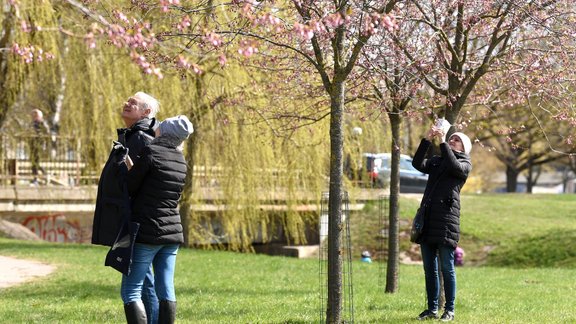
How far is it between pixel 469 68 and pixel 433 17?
2.44ft

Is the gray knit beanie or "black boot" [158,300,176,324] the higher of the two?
the gray knit beanie

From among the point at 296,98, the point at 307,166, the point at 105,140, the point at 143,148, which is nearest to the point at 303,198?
the point at 307,166

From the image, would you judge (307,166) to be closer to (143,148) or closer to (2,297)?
(2,297)

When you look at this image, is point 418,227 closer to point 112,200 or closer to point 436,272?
point 436,272

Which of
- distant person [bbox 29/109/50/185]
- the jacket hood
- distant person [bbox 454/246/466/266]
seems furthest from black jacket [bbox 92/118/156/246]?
distant person [bbox 454/246/466/266]

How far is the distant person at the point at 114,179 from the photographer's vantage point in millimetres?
6949

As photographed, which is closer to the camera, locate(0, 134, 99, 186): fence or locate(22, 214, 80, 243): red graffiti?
locate(0, 134, 99, 186): fence

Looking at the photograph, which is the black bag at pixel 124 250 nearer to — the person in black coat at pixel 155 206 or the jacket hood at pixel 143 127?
the person in black coat at pixel 155 206

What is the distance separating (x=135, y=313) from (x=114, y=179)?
1005mm

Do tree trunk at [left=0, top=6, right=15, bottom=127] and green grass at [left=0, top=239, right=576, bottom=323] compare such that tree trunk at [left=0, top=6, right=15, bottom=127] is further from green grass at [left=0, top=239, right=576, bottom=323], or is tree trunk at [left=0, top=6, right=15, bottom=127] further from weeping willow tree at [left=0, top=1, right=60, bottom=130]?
green grass at [left=0, top=239, right=576, bottom=323]

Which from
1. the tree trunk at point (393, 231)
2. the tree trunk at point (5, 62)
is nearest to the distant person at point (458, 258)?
the tree trunk at point (393, 231)

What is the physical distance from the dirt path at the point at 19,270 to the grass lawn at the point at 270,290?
0.31 metres

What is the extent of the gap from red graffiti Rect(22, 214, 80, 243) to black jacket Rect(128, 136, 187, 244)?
2171 centimetres

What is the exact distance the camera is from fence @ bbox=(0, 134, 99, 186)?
23.1 meters
